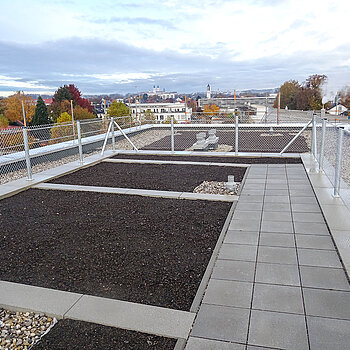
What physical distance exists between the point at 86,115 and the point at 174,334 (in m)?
54.1

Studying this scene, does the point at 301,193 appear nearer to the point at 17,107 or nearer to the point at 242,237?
the point at 242,237

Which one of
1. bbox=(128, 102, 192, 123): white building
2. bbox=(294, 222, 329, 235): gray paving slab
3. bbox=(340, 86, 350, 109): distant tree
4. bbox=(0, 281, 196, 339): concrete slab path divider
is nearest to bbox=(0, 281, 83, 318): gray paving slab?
bbox=(0, 281, 196, 339): concrete slab path divider

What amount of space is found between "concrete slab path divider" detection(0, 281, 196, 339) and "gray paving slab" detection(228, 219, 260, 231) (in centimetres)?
214

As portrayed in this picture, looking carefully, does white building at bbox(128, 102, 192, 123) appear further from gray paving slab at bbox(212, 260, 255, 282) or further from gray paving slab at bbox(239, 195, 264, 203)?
gray paving slab at bbox(212, 260, 255, 282)

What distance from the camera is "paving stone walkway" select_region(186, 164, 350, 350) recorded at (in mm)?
2527

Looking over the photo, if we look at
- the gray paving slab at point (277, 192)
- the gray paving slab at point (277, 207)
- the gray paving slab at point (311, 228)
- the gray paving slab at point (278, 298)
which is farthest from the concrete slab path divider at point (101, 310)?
the gray paving slab at point (277, 192)

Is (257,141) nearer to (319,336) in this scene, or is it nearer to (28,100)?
(319,336)

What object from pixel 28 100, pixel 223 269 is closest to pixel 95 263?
pixel 223 269

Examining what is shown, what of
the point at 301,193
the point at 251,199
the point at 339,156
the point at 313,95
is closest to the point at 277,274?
the point at 251,199

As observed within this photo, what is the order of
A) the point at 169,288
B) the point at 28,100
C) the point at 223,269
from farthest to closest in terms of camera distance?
the point at 28,100
the point at 223,269
the point at 169,288

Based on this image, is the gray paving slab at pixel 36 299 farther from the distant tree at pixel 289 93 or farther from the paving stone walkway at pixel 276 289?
the distant tree at pixel 289 93

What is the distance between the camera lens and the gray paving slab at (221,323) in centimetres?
257

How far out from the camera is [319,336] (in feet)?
8.25

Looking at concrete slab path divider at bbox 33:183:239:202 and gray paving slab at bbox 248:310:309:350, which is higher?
concrete slab path divider at bbox 33:183:239:202
